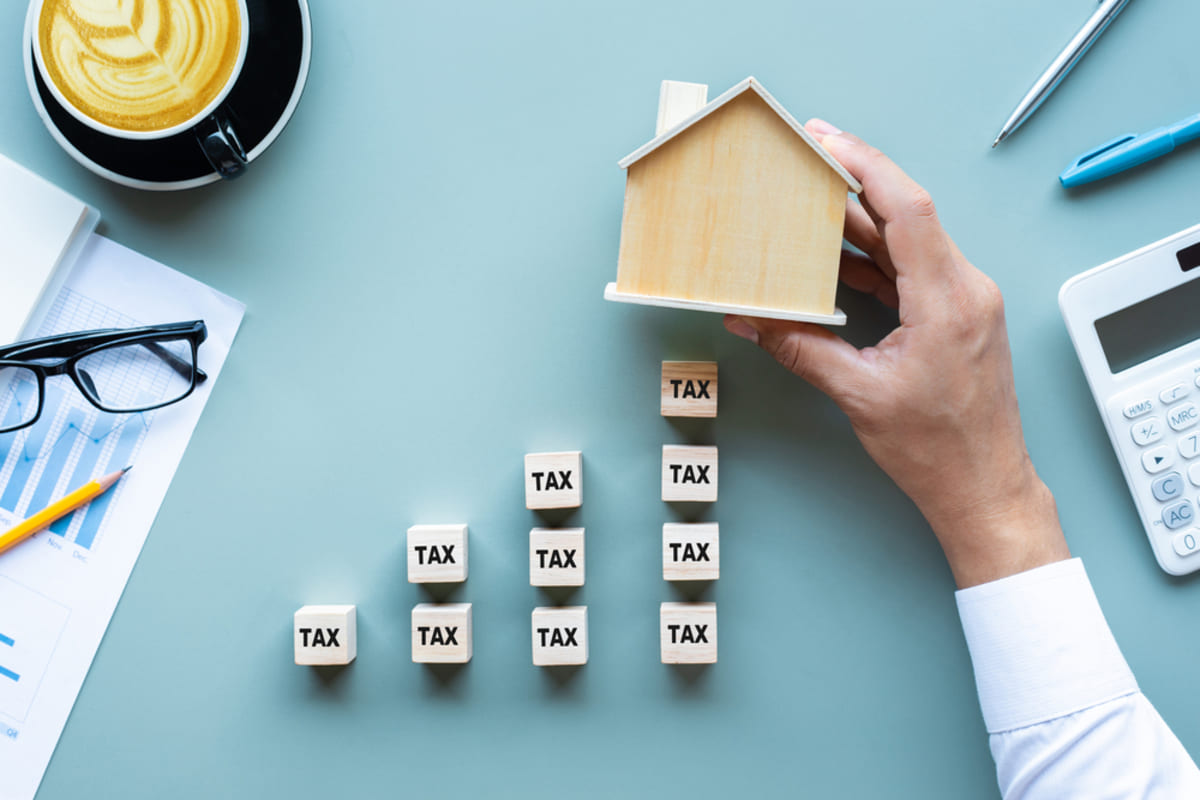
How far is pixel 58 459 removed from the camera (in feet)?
2.82

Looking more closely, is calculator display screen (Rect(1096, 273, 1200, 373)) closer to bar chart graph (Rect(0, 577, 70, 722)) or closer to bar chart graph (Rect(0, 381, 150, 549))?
bar chart graph (Rect(0, 381, 150, 549))

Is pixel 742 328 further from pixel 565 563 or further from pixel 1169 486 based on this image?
pixel 1169 486

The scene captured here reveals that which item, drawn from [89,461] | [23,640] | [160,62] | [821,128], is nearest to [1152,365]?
[821,128]

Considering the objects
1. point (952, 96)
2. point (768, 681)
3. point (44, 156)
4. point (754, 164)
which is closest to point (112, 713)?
point (44, 156)

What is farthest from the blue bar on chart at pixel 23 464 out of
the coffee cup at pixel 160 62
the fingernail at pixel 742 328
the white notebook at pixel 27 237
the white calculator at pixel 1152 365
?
the white calculator at pixel 1152 365

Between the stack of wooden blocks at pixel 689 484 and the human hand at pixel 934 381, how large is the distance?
0.08 m

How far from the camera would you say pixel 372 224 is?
856mm

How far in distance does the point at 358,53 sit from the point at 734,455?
0.62 metres

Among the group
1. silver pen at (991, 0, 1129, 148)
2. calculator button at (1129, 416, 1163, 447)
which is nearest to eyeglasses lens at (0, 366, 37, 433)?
silver pen at (991, 0, 1129, 148)

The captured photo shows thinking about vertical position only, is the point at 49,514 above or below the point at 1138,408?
below

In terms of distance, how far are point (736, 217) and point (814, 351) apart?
17 centimetres

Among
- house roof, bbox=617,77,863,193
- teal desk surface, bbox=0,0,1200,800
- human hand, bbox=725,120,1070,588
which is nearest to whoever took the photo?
house roof, bbox=617,77,863,193

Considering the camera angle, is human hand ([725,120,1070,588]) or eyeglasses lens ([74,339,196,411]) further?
eyeglasses lens ([74,339,196,411])

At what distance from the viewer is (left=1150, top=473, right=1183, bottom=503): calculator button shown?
2.77ft
